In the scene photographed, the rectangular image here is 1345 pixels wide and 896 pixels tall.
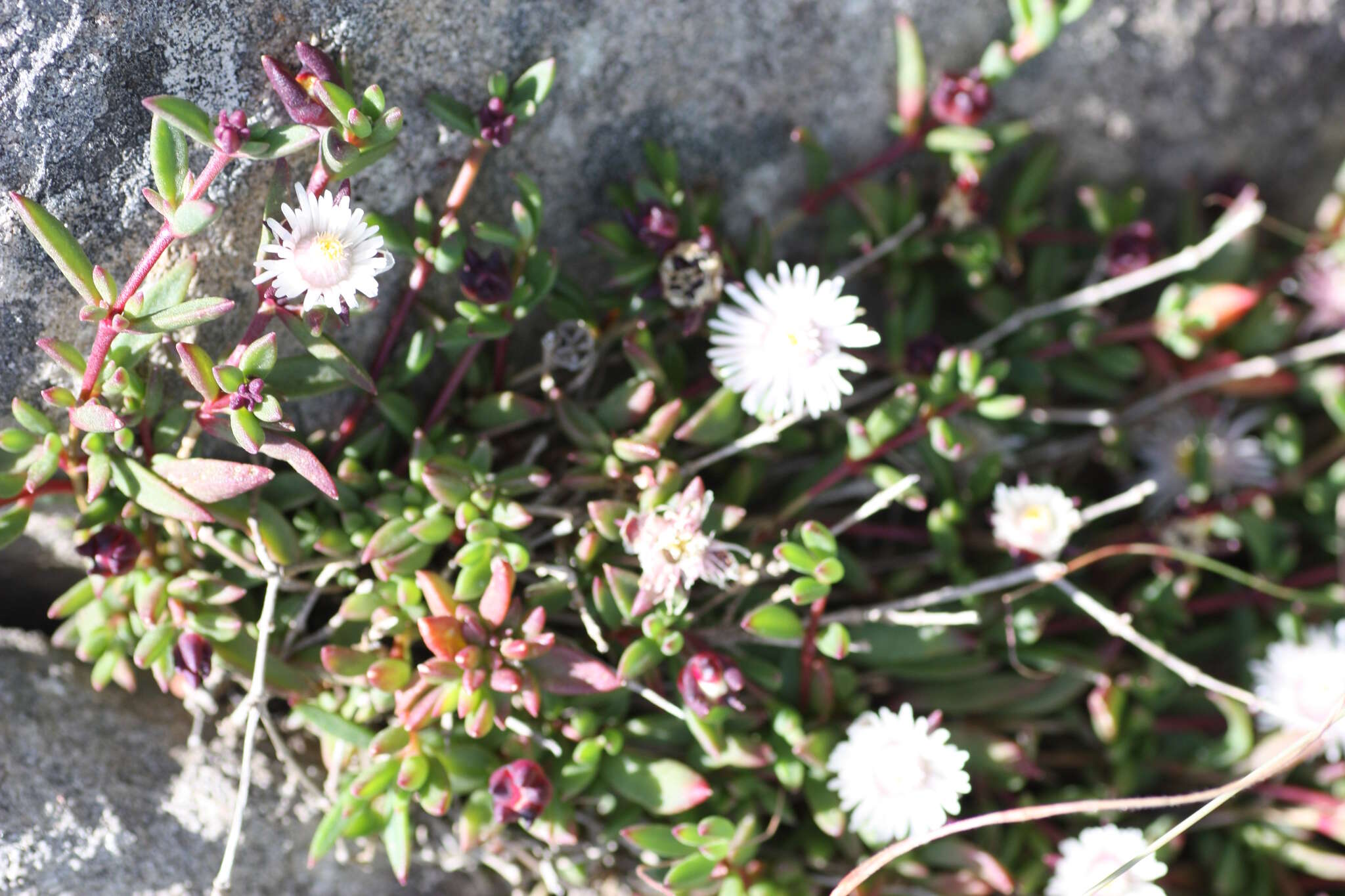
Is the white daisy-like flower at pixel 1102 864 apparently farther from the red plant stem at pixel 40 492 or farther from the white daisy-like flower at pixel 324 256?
the red plant stem at pixel 40 492

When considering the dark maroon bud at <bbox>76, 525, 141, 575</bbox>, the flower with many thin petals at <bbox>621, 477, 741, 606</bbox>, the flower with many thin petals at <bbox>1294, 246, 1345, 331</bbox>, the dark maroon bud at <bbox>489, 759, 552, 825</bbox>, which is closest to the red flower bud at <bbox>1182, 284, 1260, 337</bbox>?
the flower with many thin petals at <bbox>1294, 246, 1345, 331</bbox>

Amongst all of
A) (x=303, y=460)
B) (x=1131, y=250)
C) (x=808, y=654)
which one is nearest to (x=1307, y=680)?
(x=1131, y=250)

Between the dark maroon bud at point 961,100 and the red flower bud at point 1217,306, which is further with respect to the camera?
the red flower bud at point 1217,306

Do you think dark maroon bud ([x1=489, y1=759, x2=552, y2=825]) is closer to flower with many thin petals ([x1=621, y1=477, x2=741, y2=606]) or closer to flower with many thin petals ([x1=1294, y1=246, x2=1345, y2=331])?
flower with many thin petals ([x1=621, y1=477, x2=741, y2=606])

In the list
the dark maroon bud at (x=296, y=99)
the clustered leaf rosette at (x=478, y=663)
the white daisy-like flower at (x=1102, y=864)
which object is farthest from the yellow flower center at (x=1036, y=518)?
the dark maroon bud at (x=296, y=99)

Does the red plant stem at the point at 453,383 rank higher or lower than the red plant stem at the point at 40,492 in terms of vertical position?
lower

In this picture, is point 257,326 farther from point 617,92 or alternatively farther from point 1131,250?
point 1131,250
